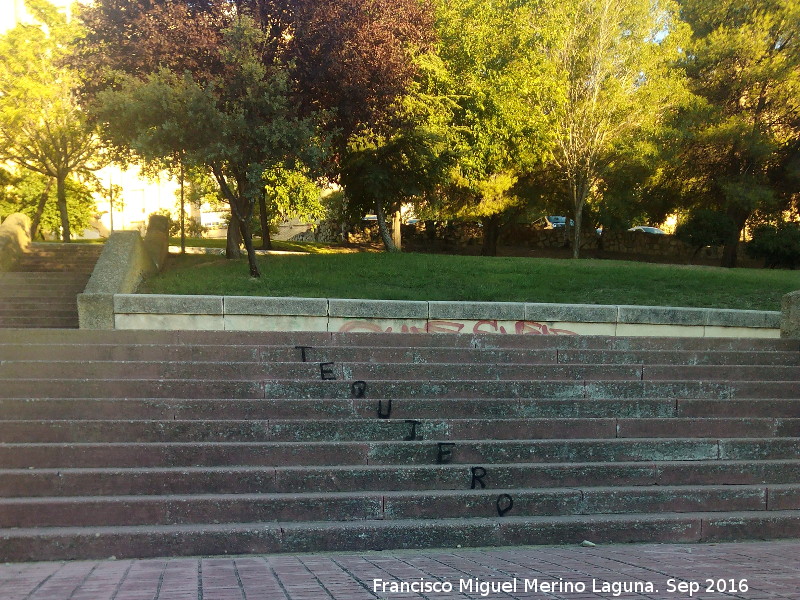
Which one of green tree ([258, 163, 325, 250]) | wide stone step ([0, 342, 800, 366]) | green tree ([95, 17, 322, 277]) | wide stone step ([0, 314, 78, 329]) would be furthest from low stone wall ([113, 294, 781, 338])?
green tree ([258, 163, 325, 250])

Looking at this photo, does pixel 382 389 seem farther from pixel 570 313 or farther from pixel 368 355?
pixel 570 313

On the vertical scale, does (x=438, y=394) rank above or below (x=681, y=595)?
above

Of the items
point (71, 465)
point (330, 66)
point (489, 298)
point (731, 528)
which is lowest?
point (731, 528)

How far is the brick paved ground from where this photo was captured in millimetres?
4227

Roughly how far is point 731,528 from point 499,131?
18.0 meters

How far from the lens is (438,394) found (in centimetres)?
748

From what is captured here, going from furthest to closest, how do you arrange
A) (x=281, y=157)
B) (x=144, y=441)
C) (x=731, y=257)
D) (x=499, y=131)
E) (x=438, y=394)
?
(x=731, y=257) → (x=499, y=131) → (x=281, y=157) → (x=438, y=394) → (x=144, y=441)

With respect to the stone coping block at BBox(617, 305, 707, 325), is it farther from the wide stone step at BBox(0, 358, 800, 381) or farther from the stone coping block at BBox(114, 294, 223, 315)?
the stone coping block at BBox(114, 294, 223, 315)

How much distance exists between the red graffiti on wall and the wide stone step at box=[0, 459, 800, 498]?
10.9 ft

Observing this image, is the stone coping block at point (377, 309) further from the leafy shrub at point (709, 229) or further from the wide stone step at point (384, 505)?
the leafy shrub at point (709, 229)

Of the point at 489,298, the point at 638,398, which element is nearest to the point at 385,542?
the point at 638,398

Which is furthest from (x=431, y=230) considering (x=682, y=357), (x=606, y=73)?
(x=682, y=357)

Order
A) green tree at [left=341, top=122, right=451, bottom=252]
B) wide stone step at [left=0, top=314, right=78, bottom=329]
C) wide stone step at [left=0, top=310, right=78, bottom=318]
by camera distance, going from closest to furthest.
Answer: wide stone step at [left=0, top=314, right=78, bottom=329]
wide stone step at [left=0, top=310, right=78, bottom=318]
green tree at [left=341, top=122, right=451, bottom=252]

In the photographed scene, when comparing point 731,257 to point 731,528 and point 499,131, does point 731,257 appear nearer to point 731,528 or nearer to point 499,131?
point 499,131
